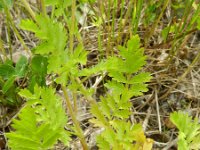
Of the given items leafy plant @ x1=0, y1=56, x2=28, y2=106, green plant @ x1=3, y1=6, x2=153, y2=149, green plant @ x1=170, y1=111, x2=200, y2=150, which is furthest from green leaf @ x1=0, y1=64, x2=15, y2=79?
green plant @ x1=170, y1=111, x2=200, y2=150

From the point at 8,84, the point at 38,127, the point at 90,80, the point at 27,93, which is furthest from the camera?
the point at 90,80

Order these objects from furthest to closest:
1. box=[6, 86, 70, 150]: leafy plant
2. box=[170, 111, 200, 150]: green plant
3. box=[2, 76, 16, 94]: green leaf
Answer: box=[2, 76, 16, 94]: green leaf, box=[170, 111, 200, 150]: green plant, box=[6, 86, 70, 150]: leafy plant

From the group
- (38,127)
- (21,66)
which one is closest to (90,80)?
(21,66)

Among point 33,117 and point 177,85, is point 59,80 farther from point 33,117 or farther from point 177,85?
point 177,85

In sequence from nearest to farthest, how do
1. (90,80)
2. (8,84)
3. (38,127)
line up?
(38,127), (8,84), (90,80)

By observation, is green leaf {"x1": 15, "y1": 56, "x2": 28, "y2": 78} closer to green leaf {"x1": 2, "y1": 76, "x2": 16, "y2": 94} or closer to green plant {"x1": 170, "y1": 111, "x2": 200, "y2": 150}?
green leaf {"x1": 2, "y1": 76, "x2": 16, "y2": 94}

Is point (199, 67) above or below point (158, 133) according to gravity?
above

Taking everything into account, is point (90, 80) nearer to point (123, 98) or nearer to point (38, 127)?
point (123, 98)

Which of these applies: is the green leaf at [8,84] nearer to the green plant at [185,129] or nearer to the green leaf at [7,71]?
the green leaf at [7,71]

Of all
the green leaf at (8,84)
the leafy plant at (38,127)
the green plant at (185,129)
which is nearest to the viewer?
the leafy plant at (38,127)

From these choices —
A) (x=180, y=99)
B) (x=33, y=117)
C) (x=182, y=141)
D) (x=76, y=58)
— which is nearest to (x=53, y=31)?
A: (x=76, y=58)

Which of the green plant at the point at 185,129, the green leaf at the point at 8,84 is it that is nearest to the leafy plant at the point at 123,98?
the green plant at the point at 185,129
